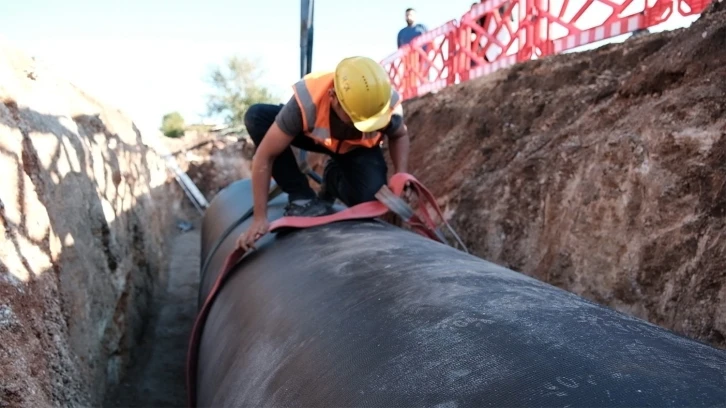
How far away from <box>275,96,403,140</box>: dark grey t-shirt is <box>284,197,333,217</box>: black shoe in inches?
15.6

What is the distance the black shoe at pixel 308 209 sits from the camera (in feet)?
9.63

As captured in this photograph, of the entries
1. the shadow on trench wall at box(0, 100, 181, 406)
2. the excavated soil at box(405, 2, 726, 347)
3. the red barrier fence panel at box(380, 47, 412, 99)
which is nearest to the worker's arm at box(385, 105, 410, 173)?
the excavated soil at box(405, 2, 726, 347)

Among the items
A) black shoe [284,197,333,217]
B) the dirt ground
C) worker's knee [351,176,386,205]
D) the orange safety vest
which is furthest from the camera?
the dirt ground

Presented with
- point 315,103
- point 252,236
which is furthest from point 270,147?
point 252,236

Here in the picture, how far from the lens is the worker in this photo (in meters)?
2.70

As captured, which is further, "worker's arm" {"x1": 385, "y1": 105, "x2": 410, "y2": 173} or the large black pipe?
"worker's arm" {"x1": 385, "y1": 105, "x2": 410, "y2": 173}

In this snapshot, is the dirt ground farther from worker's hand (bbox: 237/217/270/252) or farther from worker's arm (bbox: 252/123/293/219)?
worker's arm (bbox: 252/123/293/219)

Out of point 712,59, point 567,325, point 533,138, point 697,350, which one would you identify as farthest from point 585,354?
point 533,138

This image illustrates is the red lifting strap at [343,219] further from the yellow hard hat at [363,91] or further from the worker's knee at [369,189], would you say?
the yellow hard hat at [363,91]

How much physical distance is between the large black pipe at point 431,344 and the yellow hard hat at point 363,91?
82cm

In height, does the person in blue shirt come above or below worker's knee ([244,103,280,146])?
above

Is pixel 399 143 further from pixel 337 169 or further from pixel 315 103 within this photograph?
pixel 315 103

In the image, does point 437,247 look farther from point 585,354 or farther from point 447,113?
point 447,113

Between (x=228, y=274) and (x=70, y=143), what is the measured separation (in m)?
1.40
